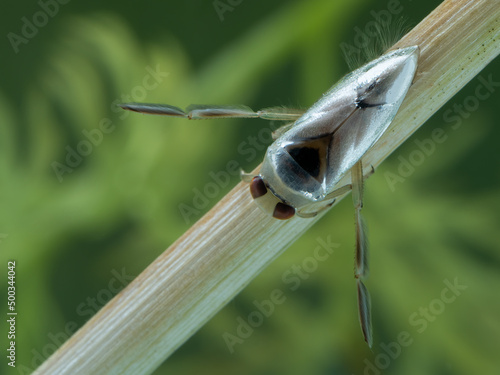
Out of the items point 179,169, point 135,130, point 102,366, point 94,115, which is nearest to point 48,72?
point 94,115

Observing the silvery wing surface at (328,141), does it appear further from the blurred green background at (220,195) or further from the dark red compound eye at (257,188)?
the blurred green background at (220,195)

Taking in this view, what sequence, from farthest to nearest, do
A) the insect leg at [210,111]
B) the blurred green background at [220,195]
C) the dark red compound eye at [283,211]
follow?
the blurred green background at [220,195] → the insect leg at [210,111] → the dark red compound eye at [283,211]

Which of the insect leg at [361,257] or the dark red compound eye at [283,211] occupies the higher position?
the dark red compound eye at [283,211]

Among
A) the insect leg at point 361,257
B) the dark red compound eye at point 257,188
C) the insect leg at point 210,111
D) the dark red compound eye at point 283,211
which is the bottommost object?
the insect leg at point 361,257

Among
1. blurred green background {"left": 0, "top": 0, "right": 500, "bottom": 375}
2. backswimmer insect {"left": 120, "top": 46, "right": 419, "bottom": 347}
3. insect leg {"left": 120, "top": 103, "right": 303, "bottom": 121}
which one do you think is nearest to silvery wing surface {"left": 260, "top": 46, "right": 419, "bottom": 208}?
backswimmer insect {"left": 120, "top": 46, "right": 419, "bottom": 347}

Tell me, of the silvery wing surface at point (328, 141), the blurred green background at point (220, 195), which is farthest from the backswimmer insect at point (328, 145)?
the blurred green background at point (220, 195)

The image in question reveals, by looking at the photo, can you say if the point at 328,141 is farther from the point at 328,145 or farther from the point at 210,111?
the point at 210,111

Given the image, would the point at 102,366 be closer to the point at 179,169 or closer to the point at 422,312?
the point at 179,169

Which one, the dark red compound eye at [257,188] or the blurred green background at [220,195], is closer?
the dark red compound eye at [257,188]

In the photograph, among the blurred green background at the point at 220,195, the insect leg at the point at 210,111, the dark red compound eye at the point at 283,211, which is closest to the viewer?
the dark red compound eye at the point at 283,211
